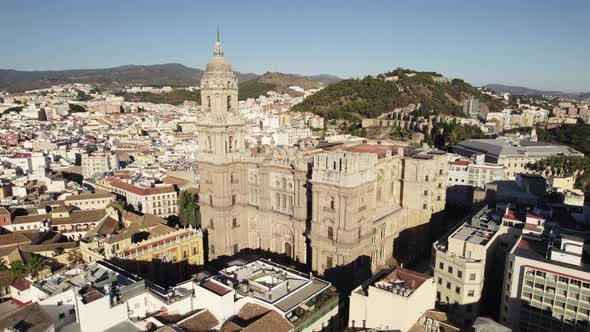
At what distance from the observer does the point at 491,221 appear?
4031 centimetres

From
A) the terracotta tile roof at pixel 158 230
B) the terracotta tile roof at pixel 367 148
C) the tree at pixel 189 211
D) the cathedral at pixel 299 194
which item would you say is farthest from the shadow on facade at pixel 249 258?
the terracotta tile roof at pixel 367 148

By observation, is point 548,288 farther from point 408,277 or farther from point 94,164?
point 94,164

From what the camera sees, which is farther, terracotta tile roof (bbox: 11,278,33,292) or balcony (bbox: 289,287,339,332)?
terracotta tile roof (bbox: 11,278,33,292)

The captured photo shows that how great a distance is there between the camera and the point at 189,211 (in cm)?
5656

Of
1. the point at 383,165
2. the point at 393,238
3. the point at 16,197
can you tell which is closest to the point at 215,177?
the point at 383,165

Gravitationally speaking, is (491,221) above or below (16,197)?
above

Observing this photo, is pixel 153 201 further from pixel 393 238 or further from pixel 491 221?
pixel 491 221

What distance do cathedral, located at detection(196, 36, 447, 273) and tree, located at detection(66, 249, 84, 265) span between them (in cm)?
1340

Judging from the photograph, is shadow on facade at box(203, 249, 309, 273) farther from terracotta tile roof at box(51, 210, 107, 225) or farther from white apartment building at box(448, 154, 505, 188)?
white apartment building at box(448, 154, 505, 188)

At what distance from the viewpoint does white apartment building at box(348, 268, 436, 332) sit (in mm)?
25922

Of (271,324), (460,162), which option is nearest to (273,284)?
(271,324)

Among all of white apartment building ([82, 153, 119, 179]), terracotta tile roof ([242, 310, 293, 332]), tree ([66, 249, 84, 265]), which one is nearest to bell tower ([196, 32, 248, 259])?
tree ([66, 249, 84, 265])

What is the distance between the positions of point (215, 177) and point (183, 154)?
58.8 meters

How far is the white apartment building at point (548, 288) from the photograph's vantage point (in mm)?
28016
